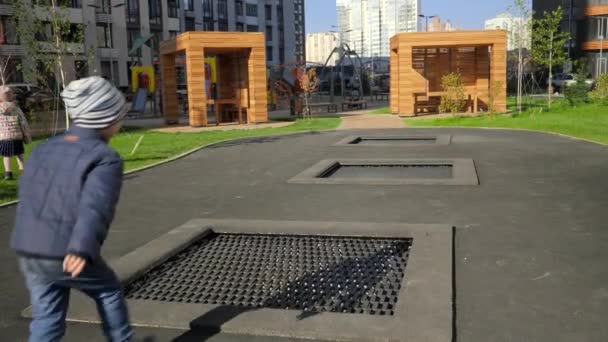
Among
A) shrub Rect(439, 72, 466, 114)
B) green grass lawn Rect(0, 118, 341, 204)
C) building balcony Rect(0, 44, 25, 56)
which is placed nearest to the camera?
green grass lawn Rect(0, 118, 341, 204)

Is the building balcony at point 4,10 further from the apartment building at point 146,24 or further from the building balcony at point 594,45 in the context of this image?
the building balcony at point 594,45

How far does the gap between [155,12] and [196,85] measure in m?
41.3

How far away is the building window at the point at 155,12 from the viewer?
192 ft

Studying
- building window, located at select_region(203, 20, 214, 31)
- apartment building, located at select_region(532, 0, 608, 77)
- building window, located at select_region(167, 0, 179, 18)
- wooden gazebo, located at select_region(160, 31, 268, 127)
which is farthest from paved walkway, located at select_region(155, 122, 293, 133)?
building window, located at select_region(203, 20, 214, 31)

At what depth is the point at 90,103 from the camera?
275 cm

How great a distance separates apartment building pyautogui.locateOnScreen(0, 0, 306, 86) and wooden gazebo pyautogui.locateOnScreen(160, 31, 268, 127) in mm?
12867

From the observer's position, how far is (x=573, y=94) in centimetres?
2373

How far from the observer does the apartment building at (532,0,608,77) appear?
5219 centimetres

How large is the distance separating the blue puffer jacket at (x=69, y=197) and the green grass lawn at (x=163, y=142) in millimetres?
5942

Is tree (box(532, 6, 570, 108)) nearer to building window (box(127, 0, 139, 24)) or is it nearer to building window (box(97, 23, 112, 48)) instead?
building window (box(97, 23, 112, 48))

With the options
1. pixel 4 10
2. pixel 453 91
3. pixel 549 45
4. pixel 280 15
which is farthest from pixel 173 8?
pixel 549 45

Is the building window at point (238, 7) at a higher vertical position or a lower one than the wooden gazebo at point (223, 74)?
higher

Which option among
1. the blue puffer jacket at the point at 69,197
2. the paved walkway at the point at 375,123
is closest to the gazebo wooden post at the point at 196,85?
the paved walkway at the point at 375,123

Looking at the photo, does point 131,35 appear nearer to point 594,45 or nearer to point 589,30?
point 589,30
